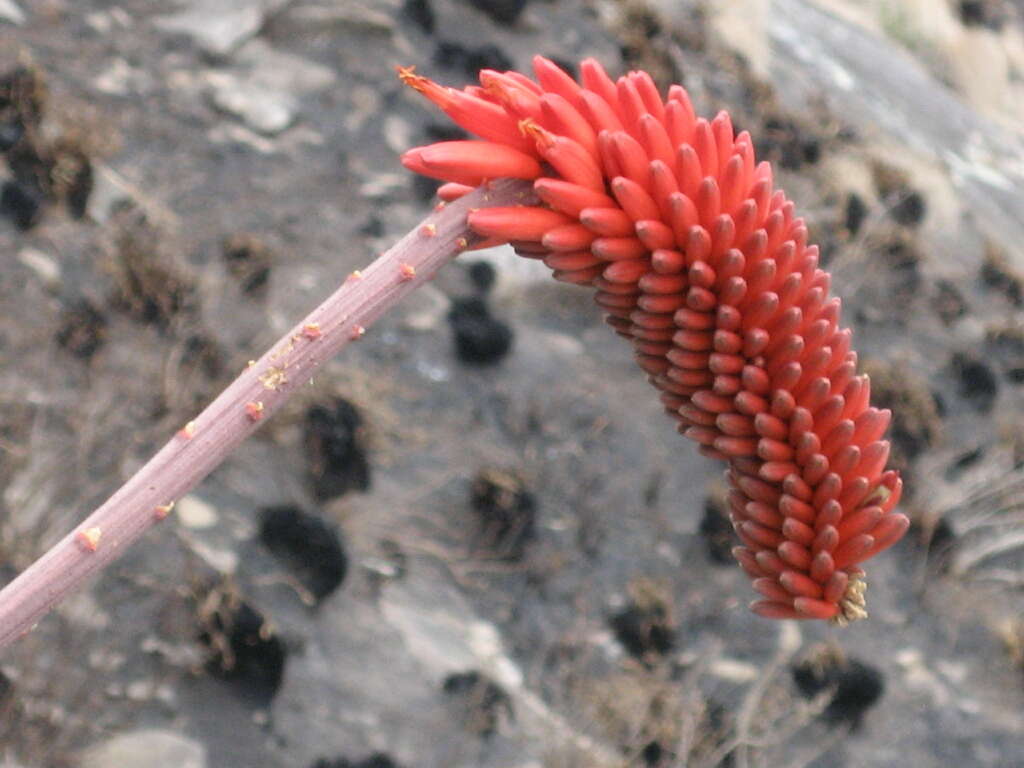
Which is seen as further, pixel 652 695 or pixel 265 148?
pixel 265 148

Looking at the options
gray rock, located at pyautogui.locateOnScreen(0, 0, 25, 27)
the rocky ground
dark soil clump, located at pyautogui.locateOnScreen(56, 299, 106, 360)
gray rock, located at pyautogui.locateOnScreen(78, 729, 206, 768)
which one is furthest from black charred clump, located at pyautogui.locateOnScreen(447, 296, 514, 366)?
gray rock, located at pyautogui.locateOnScreen(0, 0, 25, 27)

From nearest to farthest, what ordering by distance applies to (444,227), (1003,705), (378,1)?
(444,227) → (1003,705) → (378,1)

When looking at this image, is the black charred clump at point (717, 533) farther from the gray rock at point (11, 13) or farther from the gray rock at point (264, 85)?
the gray rock at point (11, 13)

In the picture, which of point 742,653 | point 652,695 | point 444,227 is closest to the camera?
point 444,227

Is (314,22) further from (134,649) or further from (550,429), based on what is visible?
(134,649)

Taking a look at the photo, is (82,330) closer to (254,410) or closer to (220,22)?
(220,22)

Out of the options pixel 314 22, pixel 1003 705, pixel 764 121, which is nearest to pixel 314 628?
pixel 1003 705

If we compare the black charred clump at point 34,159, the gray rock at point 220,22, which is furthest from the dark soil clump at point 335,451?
the gray rock at point 220,22
